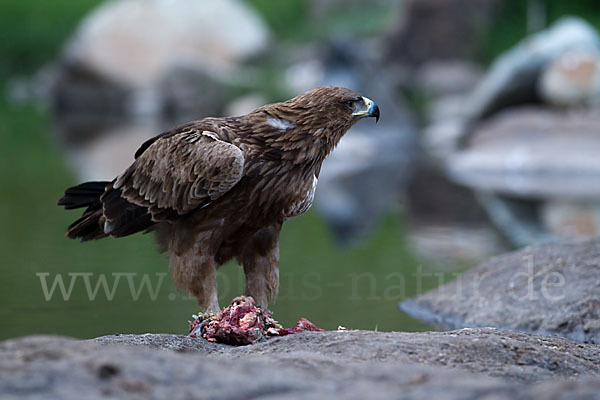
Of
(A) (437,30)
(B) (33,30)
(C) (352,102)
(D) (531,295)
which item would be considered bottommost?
(D) (531,295)

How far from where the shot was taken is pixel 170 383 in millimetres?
3420

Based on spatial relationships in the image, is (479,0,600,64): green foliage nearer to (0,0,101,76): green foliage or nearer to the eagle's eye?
(0,0,101,76): green foliage

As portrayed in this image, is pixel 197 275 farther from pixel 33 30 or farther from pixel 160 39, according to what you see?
pixel 33 30

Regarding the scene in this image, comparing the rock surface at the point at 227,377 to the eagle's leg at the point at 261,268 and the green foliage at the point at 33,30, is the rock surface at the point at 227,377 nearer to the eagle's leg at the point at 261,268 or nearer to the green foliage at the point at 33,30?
the eagle's leg at the point at 261,268

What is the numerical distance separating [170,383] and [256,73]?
27.4 metres

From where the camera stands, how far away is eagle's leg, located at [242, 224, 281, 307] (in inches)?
244

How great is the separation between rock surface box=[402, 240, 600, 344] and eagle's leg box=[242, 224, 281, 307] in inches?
73.7

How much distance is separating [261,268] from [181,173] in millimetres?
810

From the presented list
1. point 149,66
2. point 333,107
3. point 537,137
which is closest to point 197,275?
point 333,107

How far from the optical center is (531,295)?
742cm

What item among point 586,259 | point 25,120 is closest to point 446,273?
point 586,259

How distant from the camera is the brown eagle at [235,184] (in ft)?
19.0

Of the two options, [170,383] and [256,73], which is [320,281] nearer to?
[170,383]

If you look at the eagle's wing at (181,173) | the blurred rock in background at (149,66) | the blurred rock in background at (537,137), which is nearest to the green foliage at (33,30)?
the blurred rock in background at (149,66)
